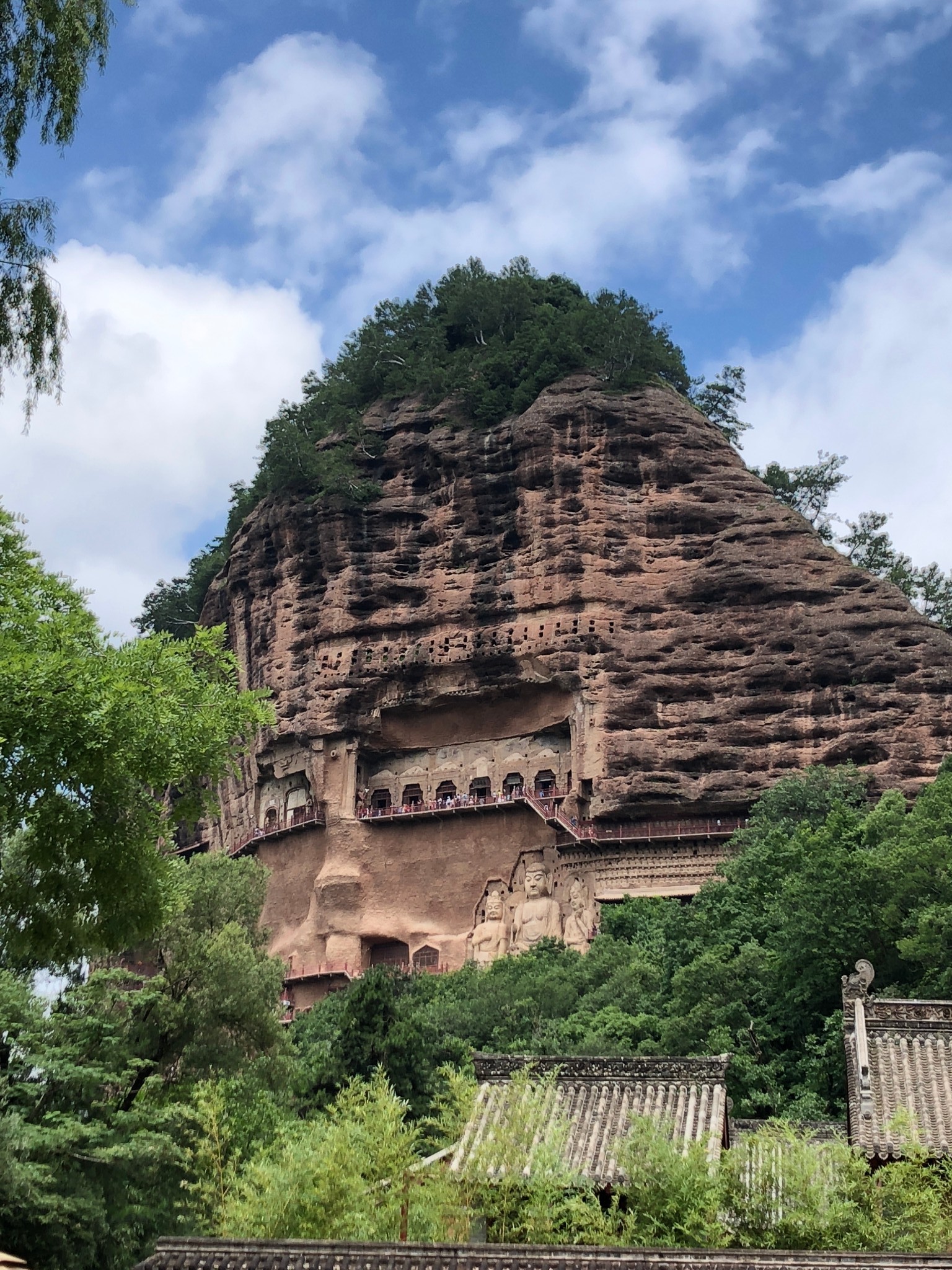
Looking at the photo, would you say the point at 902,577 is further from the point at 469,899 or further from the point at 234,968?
the point at 234,968

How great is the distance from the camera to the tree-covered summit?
5262 centimetres

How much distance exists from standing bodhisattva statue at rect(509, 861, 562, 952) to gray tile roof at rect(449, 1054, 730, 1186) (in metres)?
25.4

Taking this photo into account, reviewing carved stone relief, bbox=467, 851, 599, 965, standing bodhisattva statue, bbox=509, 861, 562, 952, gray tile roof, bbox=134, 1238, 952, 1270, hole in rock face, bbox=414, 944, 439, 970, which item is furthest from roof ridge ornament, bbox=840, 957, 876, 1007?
hole in rock face, bbox=414, 944, 439, 970

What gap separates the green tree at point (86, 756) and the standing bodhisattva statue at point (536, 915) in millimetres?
28871

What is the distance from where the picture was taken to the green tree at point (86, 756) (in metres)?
13.7

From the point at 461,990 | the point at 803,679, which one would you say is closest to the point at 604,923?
the point at 461,990

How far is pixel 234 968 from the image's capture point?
74.9 feet

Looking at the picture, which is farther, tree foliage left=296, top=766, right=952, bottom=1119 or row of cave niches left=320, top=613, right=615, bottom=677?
row of cave niches left=320, top=613, right=615, bottom=677

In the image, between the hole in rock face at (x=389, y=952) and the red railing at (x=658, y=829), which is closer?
the red railing at (x=658, y=829)

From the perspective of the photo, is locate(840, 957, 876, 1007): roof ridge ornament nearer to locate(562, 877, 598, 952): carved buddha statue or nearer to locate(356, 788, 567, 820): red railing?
locate(562, 877, 598, 952): carved buddha statue

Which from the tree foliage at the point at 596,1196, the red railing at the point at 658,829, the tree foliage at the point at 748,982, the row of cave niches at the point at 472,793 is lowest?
the tree foliage at the point at 596,1196

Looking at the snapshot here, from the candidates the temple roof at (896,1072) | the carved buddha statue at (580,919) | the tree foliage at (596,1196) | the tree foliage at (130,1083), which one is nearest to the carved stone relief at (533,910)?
the carved buddha statue at (580,919)

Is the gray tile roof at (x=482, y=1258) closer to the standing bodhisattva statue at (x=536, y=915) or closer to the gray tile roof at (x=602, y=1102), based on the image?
the gray tile roof at (x=602, y=1102)

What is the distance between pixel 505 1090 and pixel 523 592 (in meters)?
30.8
